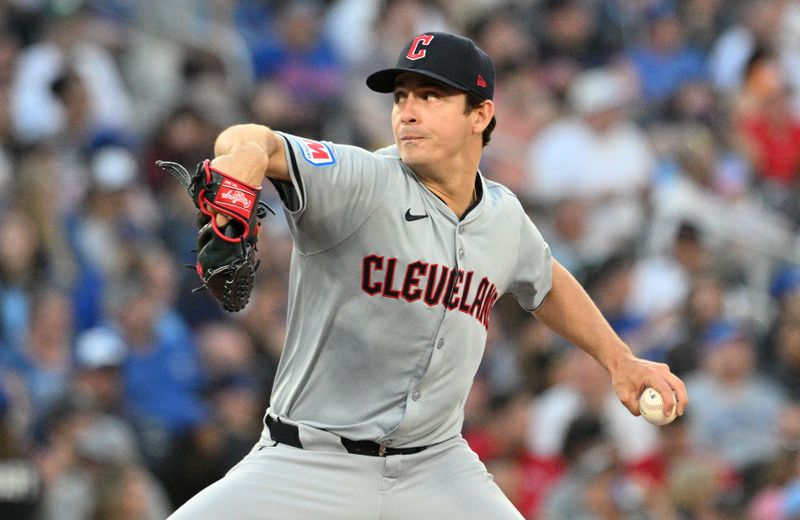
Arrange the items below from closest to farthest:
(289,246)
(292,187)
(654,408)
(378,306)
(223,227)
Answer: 1. (223,227)
2. (292,187)
3. (378,306)
4. (654,408)
5. (289,246)

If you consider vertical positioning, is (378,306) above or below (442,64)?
below

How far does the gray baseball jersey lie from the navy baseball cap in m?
0.25

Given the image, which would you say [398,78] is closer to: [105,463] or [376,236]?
[376,236]

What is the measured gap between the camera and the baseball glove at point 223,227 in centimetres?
339

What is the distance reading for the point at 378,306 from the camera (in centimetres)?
403

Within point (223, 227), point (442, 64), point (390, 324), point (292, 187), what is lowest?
point (390, 324)

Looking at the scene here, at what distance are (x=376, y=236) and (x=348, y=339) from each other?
31cm

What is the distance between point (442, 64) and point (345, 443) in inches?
45.3

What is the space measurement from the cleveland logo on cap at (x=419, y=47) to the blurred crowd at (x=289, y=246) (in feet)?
11.0

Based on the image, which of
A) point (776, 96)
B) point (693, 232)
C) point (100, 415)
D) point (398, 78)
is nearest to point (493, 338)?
point (693, 232)

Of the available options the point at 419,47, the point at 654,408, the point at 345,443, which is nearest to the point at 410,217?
the point at 419,47

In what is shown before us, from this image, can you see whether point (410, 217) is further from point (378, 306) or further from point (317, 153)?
point (317, 153)

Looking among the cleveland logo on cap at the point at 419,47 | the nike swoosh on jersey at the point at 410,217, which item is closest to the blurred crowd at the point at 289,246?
the nike swoosh on jersey at the point at 410,217

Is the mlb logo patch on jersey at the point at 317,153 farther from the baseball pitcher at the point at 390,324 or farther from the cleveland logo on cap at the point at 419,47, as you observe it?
the cleveland logo on cap at the point at 419,47
